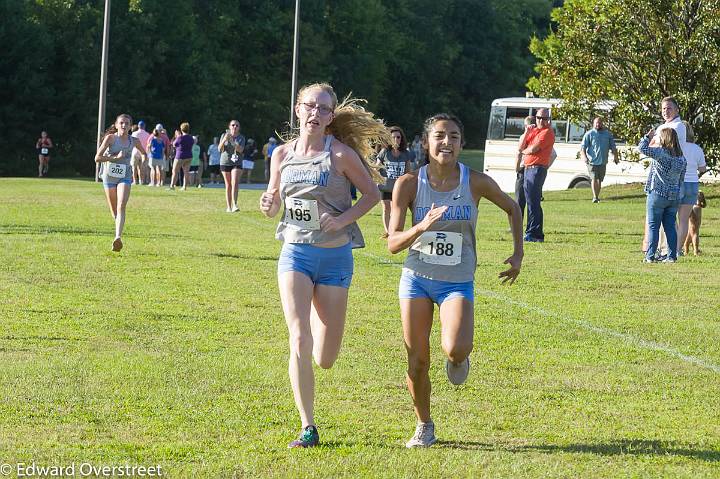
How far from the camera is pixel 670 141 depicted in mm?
16844

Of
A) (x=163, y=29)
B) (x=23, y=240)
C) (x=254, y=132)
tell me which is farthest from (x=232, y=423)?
(x=254, y=132)

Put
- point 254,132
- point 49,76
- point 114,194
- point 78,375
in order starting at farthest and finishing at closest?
1. point 254,132
2. point 49,76
3. point 114,194
4. point 78,375

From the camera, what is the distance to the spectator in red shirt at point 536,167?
67.8 feet

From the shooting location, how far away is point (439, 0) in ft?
316

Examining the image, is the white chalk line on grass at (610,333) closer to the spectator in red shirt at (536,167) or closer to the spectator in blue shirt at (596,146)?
the spectator in red shirt at (536,167)

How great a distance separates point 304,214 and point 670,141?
1047 cm

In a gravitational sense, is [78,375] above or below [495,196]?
below

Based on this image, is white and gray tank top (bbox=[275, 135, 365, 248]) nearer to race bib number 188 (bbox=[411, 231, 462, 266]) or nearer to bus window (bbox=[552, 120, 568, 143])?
race bib number 188 (bbox=[411, 231, 462, 266])

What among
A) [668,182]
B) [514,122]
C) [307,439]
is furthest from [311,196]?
[514,122]

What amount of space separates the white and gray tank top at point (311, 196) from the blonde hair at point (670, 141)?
33.1ft

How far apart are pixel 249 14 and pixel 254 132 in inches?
288

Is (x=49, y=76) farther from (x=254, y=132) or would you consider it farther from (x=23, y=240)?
(x=23, y=240)

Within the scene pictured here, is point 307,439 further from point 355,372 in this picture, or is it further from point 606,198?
point 606,198

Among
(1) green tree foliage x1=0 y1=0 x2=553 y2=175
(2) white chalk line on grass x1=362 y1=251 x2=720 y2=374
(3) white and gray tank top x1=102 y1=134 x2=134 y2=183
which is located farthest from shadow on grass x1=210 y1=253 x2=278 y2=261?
(1) green tree foliage x1=0 y1=0 x2=553 y2=175
